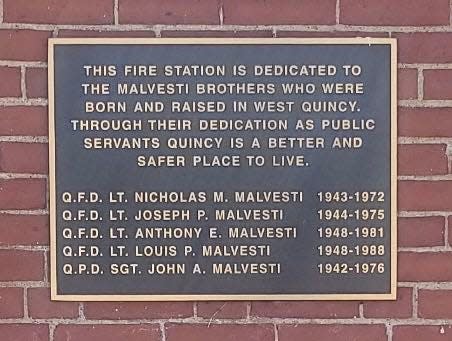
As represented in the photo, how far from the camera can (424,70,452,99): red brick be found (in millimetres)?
2516

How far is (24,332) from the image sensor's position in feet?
8.40

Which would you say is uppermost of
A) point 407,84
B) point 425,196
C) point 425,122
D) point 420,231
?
point 407,84

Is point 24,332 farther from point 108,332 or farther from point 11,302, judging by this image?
point 108,332

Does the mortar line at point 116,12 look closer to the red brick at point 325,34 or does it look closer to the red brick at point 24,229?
the red brick at point 325,34

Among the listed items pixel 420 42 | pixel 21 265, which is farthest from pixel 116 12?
pixel 420 42

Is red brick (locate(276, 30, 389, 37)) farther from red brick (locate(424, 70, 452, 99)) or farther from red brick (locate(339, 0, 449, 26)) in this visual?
red brick (locate(424, 70, 452, 99))

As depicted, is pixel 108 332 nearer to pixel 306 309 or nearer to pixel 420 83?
pixel 306 309

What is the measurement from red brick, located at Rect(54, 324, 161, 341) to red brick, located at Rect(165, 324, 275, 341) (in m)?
0.06

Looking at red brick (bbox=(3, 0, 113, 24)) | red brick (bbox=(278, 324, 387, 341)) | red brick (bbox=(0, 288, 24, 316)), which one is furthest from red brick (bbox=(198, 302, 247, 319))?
red brick (bbox=(3, 0, 113, 24))

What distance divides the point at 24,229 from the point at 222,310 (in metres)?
0.66

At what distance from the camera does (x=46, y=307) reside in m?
2.55

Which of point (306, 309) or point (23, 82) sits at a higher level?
point (23, 82)

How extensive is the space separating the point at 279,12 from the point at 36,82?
0.77m

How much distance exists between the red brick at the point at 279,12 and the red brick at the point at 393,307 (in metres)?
0.87
